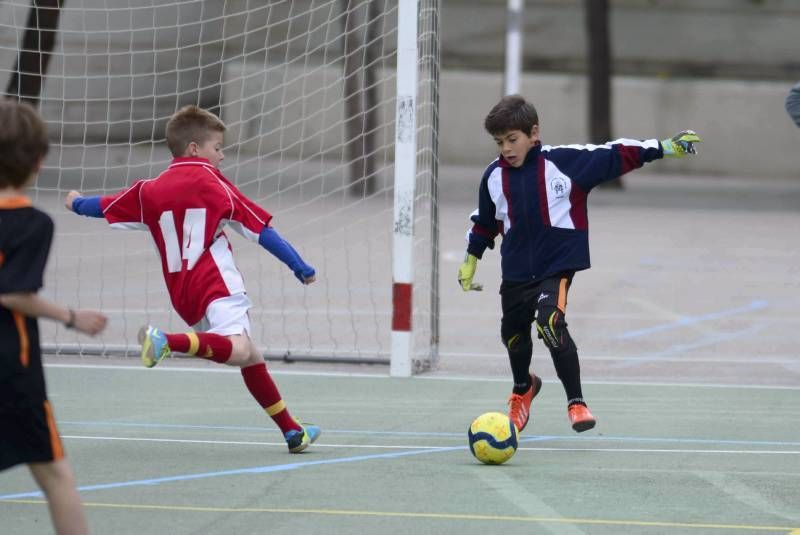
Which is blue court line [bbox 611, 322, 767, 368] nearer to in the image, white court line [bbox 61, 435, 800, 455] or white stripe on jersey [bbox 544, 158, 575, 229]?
white court line [bbox 61, 435, 800, 455]

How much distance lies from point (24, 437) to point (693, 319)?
854cm

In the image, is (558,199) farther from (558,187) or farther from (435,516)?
(435,516)

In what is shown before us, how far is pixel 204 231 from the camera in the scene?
618 cm

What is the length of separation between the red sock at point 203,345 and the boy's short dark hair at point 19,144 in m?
1.98

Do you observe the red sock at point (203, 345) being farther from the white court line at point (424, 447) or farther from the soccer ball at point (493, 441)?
the soccer ball at point (493, 441)

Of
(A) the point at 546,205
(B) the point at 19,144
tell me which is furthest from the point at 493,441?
(B) the point at 19,144

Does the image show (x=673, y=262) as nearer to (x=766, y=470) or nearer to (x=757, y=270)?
(x=757, y=270)

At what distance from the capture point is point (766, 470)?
6.13 metres

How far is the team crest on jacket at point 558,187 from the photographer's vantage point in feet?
21.6

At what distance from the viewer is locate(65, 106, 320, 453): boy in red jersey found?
6160 mm

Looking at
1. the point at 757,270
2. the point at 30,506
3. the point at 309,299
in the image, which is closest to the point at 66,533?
the point at 30,506

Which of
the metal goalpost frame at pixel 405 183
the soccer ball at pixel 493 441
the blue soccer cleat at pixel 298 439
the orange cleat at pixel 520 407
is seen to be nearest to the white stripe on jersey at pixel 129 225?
the blue soccer cleat at pixel 298 439

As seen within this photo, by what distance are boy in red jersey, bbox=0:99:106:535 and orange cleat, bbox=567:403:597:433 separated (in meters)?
2.99

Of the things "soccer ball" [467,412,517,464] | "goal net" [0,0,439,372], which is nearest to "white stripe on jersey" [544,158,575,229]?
"soccer ball" [467,412,517,464]
